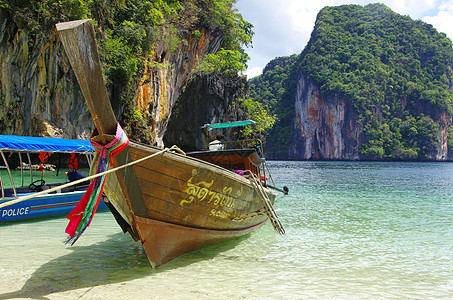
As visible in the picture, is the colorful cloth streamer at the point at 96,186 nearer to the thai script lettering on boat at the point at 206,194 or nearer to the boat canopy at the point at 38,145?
the thai script lettering on boat at the point at 206,194

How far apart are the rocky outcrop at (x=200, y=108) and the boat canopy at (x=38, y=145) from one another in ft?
69.4

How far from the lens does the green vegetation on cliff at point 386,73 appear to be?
259ft

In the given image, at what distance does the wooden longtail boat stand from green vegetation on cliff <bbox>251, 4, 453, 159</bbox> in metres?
79.6

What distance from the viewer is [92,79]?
314 centimetres

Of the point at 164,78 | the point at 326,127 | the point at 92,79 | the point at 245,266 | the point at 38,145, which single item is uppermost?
the point at 326,127

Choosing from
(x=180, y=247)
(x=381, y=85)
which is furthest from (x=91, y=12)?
(x=381, y=85)

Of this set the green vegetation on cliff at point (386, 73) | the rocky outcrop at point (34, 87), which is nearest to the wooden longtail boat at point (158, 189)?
the rocky outcrop at point (34, 87)

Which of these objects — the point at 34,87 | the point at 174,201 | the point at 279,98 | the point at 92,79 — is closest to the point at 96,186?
the point at 174,201

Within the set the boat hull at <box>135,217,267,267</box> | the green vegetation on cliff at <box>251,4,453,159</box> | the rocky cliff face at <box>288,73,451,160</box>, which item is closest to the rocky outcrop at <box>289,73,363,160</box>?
the rocky cliff face at <box>288,73,451,160</box>

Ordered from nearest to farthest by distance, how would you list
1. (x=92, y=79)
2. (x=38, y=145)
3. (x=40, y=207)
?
(x=92, y=79), (x=40, y=207), (x=38, y=145)

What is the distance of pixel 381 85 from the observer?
8194cm

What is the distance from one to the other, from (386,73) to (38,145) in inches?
3474

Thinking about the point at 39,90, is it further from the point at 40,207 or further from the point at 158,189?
the point at 158,189

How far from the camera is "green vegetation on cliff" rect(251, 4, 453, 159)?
3103 inches
